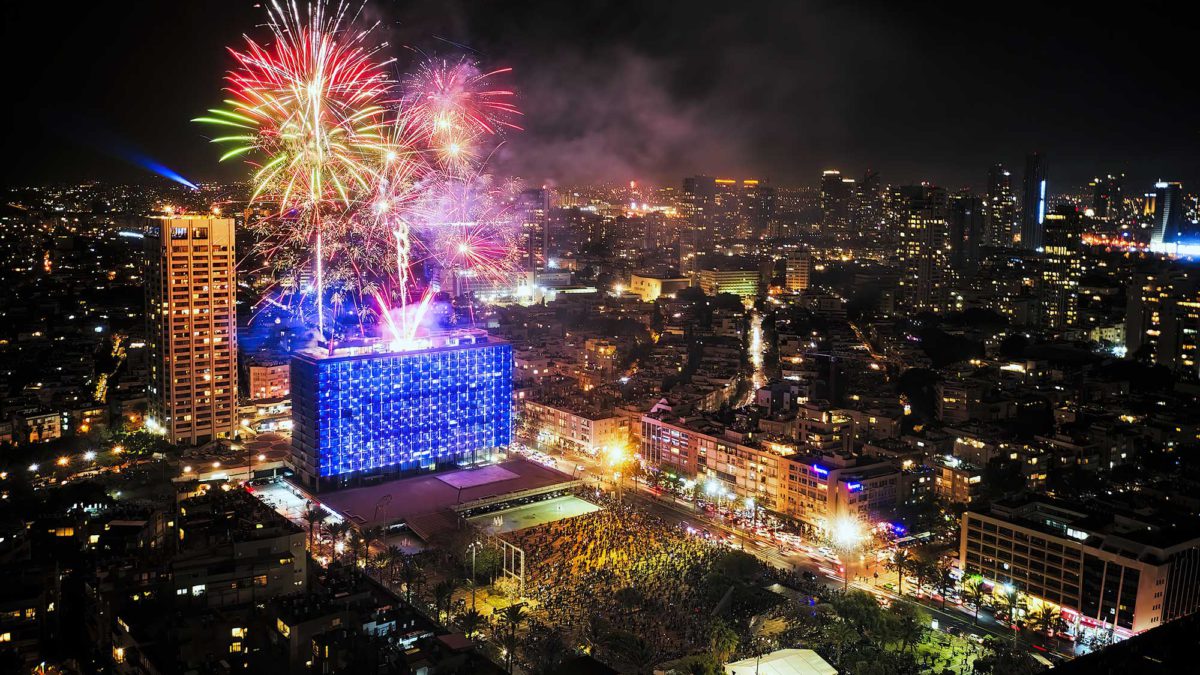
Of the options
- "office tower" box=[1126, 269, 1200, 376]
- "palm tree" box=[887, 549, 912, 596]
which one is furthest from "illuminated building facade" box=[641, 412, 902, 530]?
"office tower" box=[1126, 269, 1200, 376]

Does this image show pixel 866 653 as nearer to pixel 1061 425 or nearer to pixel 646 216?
pixel 1061 425

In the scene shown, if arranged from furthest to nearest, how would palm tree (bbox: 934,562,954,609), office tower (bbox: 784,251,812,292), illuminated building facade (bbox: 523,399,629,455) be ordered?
office tower (bbox: 784,251,812,292), illuminated building facade (bbox: 523,399,629,455), palm tree (bbox: 934,562,954,609)

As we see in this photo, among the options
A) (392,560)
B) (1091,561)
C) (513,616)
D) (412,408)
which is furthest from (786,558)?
(412,408)

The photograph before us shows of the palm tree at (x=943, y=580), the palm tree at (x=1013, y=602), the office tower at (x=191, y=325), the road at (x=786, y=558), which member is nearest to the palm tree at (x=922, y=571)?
the palm tree at (x=943, y=580)

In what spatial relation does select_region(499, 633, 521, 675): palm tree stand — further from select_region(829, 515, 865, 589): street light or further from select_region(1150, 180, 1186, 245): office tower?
select_region(1150, 180, 1186, 245): office tower

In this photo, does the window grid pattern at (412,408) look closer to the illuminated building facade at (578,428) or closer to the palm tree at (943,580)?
the illuminated building facade at (578,428)

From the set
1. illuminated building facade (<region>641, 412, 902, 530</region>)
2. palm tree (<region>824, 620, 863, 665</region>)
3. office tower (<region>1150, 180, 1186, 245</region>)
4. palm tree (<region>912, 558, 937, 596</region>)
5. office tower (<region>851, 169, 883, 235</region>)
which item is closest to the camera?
palm tree (<region>824, 620, 863, 665</region>)

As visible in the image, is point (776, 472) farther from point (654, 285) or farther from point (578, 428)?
point (654, 285)
